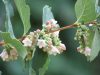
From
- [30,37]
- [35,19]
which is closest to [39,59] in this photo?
[30,37]

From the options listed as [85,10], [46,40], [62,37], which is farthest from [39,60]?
[62,37]

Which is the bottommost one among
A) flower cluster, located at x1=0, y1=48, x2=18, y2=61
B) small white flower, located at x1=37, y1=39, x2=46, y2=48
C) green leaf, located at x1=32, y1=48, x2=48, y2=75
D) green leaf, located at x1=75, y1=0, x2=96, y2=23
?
green leaf, located at x1=32, y1=48, x2=48, y2=75

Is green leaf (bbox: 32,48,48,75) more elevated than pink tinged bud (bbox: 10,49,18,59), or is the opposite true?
pink tinged bud (bbox: 10,49,18,59)

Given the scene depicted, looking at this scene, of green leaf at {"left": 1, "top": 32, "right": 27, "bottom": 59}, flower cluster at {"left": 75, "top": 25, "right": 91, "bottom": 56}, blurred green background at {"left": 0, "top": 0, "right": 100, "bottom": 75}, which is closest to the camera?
green leaf at {"left": 1, "top": 32, "right": 27, "bottom": 59}

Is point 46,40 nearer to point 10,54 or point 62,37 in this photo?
point 10,54

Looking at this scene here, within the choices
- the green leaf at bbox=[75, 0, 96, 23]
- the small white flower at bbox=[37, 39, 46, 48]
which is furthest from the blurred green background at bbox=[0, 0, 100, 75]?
the small white flower at bbox=[37, 39, 46, 48]

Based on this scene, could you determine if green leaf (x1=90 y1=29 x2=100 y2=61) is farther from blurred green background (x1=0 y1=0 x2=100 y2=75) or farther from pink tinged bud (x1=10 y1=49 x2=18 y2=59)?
blurred green background (x1=0 y1=0 x2=100 y2=75)
